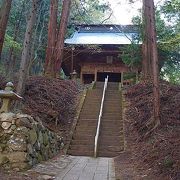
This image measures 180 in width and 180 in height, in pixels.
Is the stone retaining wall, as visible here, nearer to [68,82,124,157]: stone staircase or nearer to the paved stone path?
the paved stone path

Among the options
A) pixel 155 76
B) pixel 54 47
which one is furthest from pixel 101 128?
pixel 54 47

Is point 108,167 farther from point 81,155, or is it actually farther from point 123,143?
point 123,143

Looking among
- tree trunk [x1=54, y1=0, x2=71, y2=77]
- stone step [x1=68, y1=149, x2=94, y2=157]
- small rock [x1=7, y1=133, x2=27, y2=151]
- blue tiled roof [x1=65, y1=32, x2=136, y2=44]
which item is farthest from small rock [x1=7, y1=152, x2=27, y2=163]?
blue tiled roof [x1=65, y1=32, x2=136, y2=44]

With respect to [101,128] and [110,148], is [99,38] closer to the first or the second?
[101,128]

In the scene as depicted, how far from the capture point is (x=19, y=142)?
650cm

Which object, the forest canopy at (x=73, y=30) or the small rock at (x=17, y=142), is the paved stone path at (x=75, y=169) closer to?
the small rock at (x=17, y=142)

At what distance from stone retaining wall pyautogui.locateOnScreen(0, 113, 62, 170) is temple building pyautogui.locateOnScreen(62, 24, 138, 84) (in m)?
14.9

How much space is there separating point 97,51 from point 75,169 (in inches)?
621

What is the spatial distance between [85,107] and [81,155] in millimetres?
4714

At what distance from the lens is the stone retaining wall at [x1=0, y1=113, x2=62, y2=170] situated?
20.9ft

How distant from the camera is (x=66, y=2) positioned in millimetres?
18531

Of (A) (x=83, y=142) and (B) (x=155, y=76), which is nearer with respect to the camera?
(B) (x=155, y=76)

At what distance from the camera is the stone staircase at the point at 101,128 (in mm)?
10329

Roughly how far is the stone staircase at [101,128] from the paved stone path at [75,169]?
1.43m
